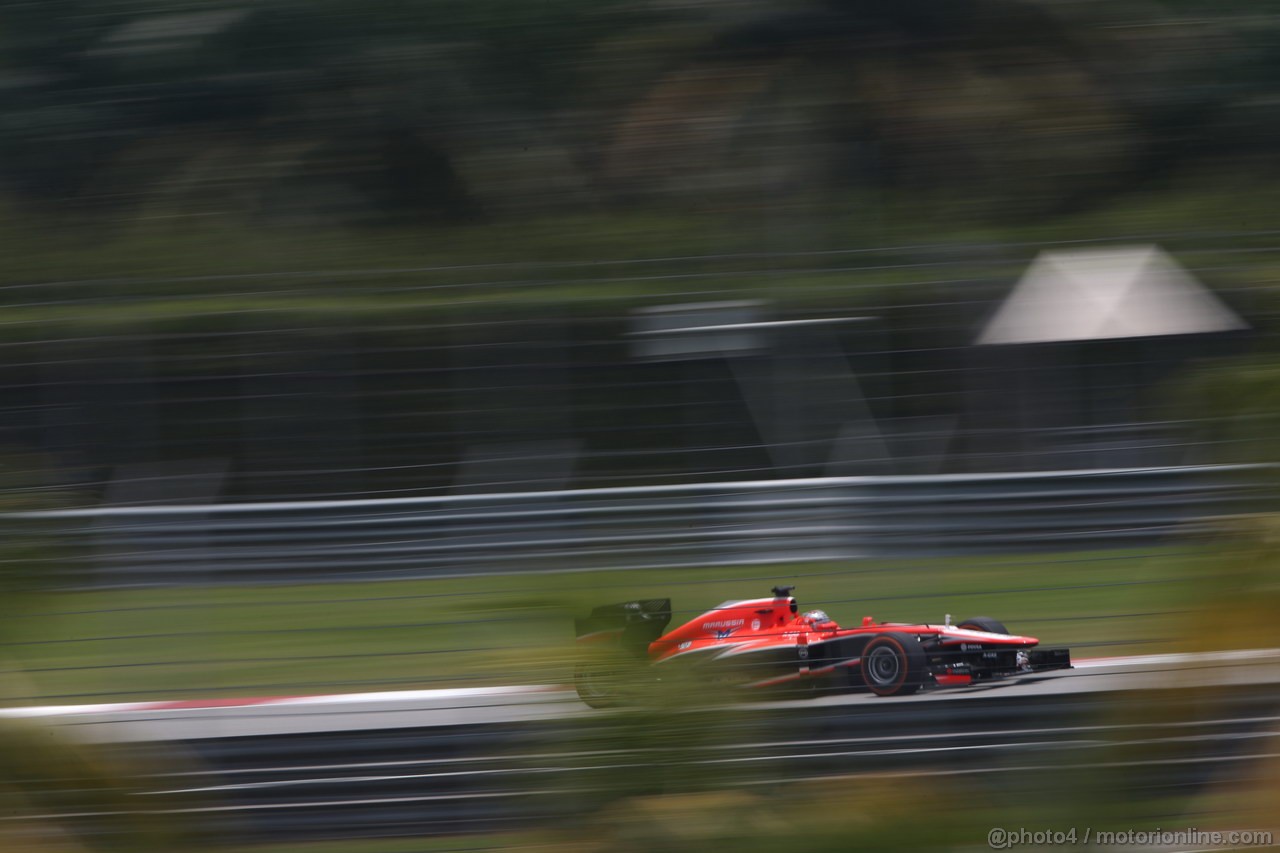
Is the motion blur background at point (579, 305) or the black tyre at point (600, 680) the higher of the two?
the motion blur background at point (579, 305)

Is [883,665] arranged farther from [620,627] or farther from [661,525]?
[620,627]

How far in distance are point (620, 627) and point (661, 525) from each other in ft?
2.67

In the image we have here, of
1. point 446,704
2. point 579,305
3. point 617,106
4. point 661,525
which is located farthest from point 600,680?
point 579,305

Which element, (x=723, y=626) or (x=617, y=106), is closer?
(x=617, y=106)

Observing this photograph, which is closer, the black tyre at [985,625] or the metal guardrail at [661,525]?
the metal guardrail at [661,525]

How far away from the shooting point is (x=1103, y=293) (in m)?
1.63

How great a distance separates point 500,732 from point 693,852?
0.30 m

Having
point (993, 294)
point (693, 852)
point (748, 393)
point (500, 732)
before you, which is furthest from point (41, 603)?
point (993, 294)

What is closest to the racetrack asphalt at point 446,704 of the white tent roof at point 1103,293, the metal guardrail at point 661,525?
the metal guardrail at point 661,525

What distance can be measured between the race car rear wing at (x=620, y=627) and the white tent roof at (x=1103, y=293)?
848 millimetres

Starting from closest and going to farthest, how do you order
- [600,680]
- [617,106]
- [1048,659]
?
[600,680]
[617,106]
[1048,659]

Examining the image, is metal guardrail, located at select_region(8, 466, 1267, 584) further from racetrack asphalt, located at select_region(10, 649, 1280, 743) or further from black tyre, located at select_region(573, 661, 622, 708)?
black tyre, located at select_region(573, 661, 622, 708)

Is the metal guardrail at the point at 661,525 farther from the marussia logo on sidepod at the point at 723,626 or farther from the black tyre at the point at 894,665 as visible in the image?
the black tyre at the point at 894,665

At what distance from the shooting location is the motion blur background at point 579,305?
134 centimetres
